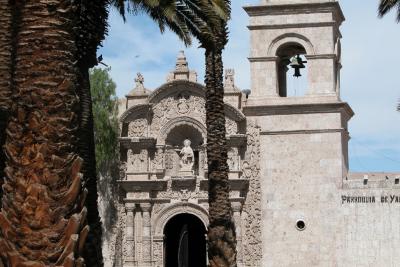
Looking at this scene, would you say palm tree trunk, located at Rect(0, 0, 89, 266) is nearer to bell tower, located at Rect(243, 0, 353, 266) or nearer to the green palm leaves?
the green palm leaves

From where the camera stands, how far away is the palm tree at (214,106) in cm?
2033

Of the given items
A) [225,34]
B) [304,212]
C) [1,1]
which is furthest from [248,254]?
[1,1]

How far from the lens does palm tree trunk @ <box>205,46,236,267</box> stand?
66.9ft

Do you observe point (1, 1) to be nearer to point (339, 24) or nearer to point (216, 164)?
point (216, 164)

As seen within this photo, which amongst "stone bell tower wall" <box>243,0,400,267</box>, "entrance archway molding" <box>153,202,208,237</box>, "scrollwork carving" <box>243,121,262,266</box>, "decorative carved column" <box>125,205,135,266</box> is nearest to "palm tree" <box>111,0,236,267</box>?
"stone bell tower wall" <box>243,0,400,267</box>

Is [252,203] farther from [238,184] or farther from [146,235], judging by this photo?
[146,235]

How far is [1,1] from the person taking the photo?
58.2ft

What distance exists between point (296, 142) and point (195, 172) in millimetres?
4397

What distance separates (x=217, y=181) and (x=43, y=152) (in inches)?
500

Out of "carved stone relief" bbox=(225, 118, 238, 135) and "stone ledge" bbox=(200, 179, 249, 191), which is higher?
"carved stone relief" bbox=(225, 118, 238, 135)

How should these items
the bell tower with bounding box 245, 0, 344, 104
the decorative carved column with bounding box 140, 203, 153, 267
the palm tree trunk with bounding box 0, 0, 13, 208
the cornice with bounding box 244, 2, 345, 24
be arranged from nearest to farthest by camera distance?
the palm tree trunk with bounding box 0, 0, 13, 208
the bell tower with bounding box 245, 0, 344, 104
the cornice with bounding box 244, 2, 345, 24
the decorative carved column with bounding box 140, 203, 153, 267

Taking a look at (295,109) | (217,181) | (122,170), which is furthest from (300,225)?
(217,181)

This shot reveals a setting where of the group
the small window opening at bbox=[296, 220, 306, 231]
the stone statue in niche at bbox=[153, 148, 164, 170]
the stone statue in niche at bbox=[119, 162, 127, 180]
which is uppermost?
the stone statue in niche at bbox=[153, 148, 164, 170]

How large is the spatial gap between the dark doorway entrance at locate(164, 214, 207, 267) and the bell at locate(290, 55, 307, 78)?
725cm
